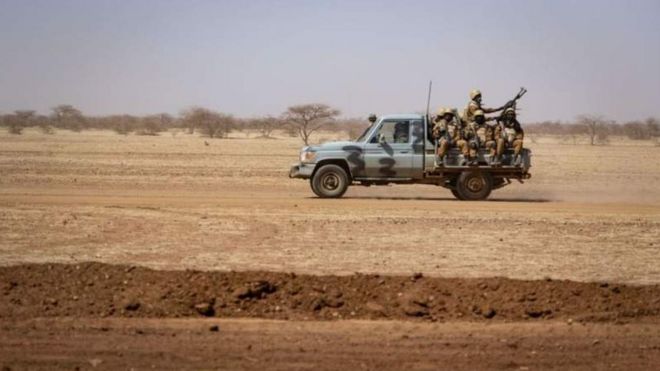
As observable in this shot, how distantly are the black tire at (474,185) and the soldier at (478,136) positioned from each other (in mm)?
337

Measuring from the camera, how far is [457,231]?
15297 millimetres

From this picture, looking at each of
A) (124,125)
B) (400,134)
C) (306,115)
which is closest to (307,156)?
(400,134)

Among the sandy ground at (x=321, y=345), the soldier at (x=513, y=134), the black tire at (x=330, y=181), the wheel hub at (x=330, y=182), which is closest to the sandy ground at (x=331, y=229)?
the black tire at (x=330, y=181)

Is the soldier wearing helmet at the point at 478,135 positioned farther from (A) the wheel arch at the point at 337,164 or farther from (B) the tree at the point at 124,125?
(B) the tree at the point at 124,125

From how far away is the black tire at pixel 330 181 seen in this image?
2152cm

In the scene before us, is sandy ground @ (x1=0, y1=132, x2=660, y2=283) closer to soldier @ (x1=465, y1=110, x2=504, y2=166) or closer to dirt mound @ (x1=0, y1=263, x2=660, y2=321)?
dirt mound @ (x1=0, y1=263, x2=660, y2=321)

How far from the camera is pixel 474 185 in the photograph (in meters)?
21.5

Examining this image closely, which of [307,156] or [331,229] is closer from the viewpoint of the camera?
[331,229]

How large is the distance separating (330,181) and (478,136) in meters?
3.59

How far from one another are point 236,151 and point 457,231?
32.3 metres

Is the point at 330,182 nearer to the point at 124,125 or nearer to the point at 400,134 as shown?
the point at 400,134

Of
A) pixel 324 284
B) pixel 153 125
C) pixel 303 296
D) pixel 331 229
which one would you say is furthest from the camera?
pixel 153 125

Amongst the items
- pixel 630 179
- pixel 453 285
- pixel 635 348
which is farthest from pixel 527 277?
pixel 630 179

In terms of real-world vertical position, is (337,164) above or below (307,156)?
below
